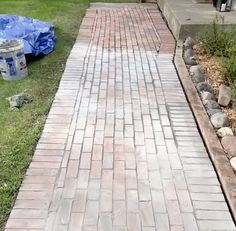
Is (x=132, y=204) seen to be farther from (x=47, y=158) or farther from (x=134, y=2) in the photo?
(x=134, y=2)

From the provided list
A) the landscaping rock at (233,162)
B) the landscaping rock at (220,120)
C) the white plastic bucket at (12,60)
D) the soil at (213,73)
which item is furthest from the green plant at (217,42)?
the white plastic bucket at (12,60)

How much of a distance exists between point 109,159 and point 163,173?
502mm

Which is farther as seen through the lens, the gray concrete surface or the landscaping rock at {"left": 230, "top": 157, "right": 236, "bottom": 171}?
the gray concrete surface

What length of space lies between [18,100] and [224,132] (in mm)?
2308

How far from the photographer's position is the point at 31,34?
220 inches

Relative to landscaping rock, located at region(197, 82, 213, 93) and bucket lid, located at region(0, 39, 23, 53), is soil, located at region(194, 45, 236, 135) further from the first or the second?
bucket lid, located at region(0, 39, 23, 53)

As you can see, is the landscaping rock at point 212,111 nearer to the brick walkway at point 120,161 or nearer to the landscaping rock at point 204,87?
the brick walkway at point 120,161

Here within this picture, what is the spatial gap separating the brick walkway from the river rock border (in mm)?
208

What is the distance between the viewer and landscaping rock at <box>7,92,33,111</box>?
13.5 feet

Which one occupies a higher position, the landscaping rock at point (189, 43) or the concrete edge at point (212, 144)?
the landscaping rock at point (189, 43)

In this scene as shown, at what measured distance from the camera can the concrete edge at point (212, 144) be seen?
2.86 metres

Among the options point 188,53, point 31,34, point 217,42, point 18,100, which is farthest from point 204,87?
point 31,34

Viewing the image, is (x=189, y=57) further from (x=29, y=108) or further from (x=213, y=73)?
(x=29, y=108)

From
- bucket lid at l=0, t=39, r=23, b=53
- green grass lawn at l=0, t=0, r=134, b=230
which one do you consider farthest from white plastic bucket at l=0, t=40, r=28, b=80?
green grass lawn at l=0, t=0, r=134, b=230
